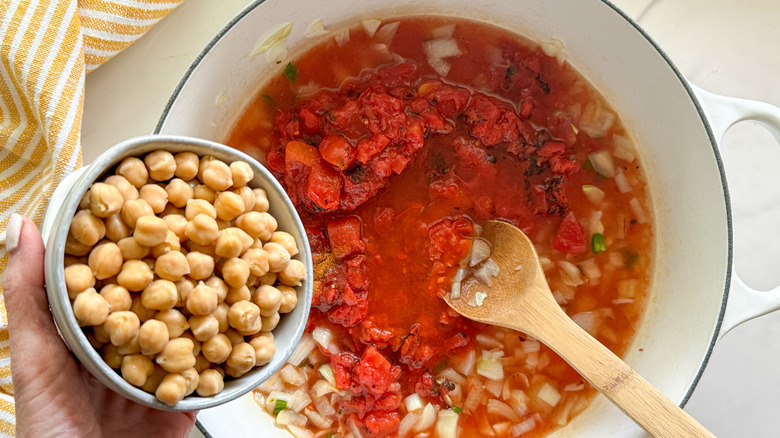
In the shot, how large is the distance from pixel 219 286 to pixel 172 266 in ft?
0.47

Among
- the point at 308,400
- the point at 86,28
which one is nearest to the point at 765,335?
the point at 308,400

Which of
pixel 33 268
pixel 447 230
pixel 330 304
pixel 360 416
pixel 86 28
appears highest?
pixel 86 28

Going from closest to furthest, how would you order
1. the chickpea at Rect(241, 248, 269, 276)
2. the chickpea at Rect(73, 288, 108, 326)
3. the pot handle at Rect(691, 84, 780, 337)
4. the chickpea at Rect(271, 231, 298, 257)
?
the chickpea at Rect(73, 288, 108, 326)
the chickpea at Rect(241, 248, 269, 276)
the chickpea at Rect(271, 231, 298, 257)
the pot handle at Rect(691, 84, 780, 337)

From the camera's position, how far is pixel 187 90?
7.51 ft

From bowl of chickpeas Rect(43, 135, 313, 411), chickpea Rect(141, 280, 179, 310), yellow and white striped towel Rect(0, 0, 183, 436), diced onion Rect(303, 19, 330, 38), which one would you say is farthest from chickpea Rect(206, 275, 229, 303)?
diced onion Rect(303, 19, 330, 38)

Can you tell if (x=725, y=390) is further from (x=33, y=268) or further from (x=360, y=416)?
(x=33, y=268)

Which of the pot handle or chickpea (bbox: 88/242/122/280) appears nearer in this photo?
chickpea (bbox: 88/242/122/280)

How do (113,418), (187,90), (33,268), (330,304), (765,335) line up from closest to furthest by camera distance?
(33,268)
(113,418)
(187,90)
(330,304)
(765,335)

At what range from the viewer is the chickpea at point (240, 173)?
1.74 metres

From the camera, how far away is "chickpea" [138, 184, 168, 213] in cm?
163

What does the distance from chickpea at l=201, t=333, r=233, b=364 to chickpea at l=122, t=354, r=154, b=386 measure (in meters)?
0.15

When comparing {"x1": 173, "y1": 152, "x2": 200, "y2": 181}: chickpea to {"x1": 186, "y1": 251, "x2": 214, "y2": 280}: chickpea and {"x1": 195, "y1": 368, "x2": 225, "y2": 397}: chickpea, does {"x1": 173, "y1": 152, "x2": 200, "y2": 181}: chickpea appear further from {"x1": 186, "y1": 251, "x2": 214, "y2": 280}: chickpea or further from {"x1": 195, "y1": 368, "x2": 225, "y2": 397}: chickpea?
{"x1": 195, "y1": 368, "x2": 225, "y2": 397}: chickpea

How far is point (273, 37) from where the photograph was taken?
99.3 inches

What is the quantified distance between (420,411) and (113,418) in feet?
3.99
